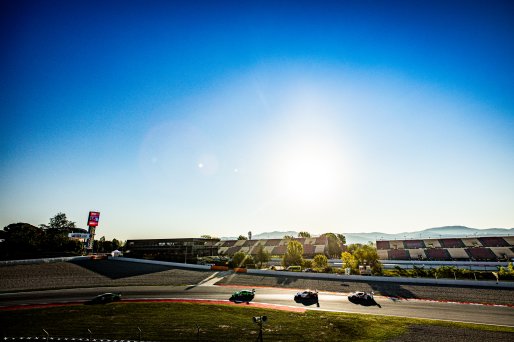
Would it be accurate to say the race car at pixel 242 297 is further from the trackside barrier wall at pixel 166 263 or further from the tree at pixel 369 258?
the tree at pixel 369 258

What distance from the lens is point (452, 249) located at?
236 feet

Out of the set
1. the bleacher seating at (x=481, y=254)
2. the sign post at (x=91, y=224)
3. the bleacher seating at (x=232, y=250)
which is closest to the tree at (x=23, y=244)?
the sign post at (x=91, y=224)

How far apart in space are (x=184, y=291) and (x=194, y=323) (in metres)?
15.4

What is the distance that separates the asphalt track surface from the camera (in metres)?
28.7

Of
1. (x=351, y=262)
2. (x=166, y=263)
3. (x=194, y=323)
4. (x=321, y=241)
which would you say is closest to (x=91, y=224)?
(x=166, y=263)

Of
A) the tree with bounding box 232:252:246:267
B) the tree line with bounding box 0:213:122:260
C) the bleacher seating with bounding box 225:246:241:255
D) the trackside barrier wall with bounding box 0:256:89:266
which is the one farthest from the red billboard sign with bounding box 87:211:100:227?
the tree with bounding box 232:252:246:267

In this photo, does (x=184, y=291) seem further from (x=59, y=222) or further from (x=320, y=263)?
(x=59, y=222)

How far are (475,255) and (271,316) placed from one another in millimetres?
67361

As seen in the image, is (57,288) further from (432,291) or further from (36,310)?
(432,291)

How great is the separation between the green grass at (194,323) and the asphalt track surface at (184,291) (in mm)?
4012

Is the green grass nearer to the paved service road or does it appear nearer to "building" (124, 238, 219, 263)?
the paved service road

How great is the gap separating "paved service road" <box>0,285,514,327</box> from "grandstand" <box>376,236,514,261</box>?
45325 mm

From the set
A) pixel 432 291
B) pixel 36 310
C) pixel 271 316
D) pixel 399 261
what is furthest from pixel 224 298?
pixel 399 261

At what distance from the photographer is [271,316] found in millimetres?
26891
